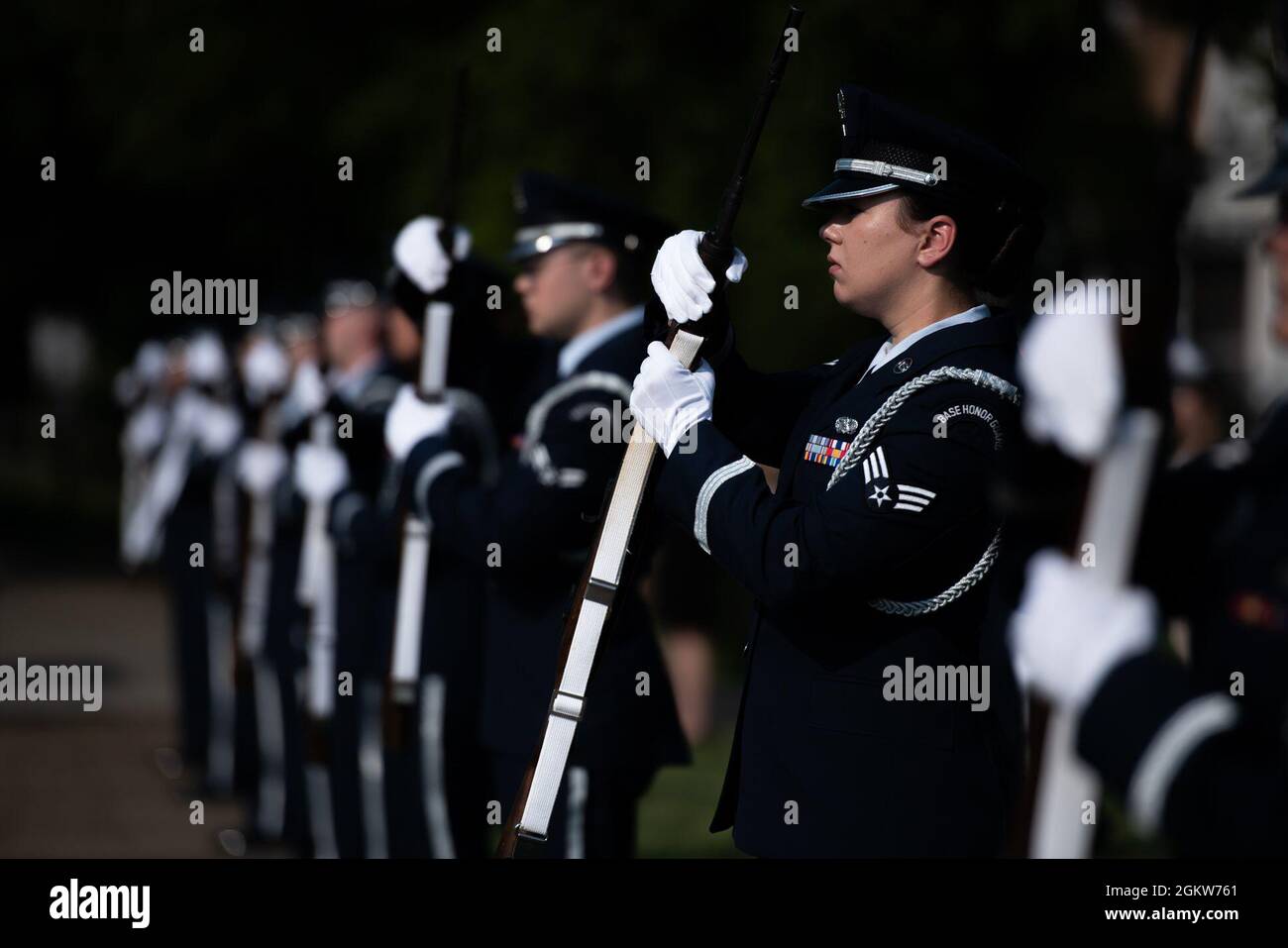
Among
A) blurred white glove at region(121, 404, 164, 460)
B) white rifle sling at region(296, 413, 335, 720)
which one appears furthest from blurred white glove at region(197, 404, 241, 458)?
blurred white glove at region(121, 404, 164, 460)

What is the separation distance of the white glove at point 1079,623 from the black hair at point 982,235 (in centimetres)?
128

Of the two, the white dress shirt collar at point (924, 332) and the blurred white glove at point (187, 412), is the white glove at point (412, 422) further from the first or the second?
the blurred white glove at point (187, 412)

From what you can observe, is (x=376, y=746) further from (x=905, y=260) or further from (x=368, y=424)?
(x=905, y=260)

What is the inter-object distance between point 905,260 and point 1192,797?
144 centimetres

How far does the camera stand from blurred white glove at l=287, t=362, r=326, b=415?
25.4 feet

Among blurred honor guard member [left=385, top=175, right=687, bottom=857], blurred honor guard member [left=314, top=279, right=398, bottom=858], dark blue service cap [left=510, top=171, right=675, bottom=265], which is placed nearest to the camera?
blurred honor guard member [left=385, top=175, right=687, bottom=857]

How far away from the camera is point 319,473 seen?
23.7 feet

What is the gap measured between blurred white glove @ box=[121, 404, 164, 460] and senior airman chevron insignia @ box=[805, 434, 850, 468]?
11.0 metres

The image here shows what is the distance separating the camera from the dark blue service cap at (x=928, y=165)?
334cm

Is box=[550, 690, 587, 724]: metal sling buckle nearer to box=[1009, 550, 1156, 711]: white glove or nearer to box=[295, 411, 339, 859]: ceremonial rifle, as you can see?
box=[1009, 550, 1156, 711]: white glove

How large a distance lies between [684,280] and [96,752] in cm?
759

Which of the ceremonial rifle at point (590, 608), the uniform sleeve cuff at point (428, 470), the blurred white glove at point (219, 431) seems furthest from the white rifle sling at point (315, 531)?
the ceremonial rifle at point (590, 608)

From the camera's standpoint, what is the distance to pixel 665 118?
8.84m

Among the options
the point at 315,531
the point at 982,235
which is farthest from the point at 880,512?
the point at 315,531
